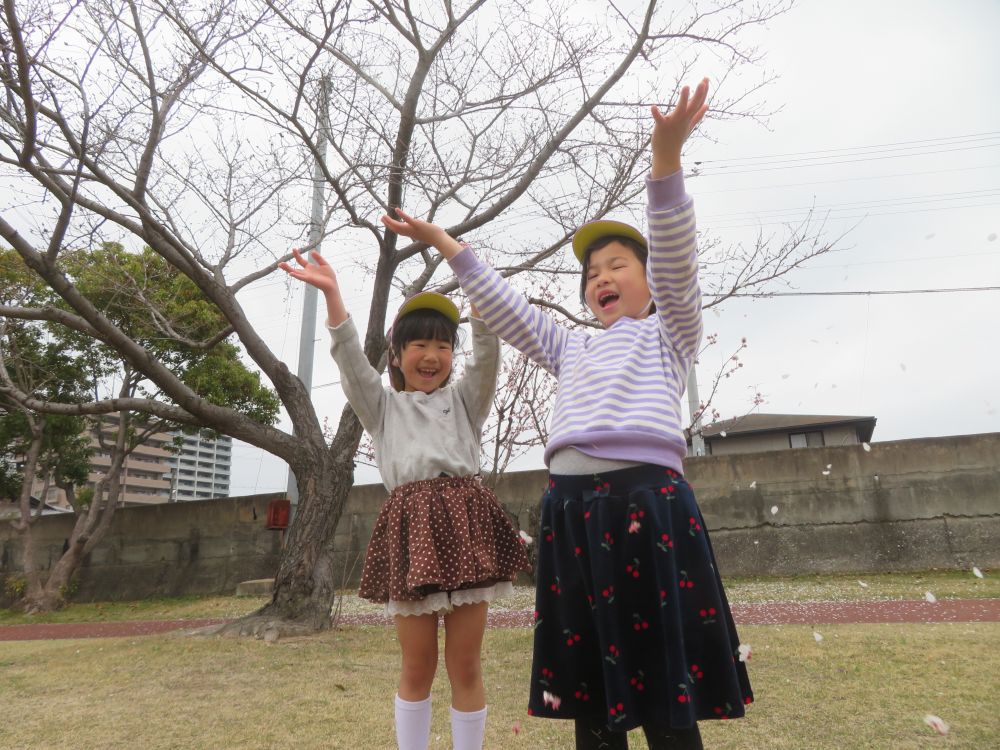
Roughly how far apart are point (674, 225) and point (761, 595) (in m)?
6.35

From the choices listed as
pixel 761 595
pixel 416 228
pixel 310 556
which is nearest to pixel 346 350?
pixel 416 228

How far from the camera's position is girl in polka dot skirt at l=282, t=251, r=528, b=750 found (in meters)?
2.07

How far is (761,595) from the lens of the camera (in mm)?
7023

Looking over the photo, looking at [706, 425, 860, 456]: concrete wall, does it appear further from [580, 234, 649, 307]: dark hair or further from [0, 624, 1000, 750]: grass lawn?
[580, 234, 649, 307]: dark hair

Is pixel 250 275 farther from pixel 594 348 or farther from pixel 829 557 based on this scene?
pixel 829 557

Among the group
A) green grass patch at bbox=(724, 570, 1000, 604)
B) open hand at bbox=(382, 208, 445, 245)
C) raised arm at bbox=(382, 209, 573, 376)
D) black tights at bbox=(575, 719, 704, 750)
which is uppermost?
open hand at bbox=(382, 208, 445, 245)

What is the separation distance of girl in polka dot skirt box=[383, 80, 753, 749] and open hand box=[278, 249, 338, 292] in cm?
55

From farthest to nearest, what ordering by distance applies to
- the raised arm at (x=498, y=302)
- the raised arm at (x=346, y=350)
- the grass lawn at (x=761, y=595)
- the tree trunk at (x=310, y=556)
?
the grass lawn at (x=761, y=595) → the tree trunk at (x=310, y=556) → the raised arm at (x=346, y=350) → the raised arm at (x=498, y=302)

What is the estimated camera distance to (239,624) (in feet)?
18.7

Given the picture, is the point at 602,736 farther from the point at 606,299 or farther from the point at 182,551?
the point at 182,551

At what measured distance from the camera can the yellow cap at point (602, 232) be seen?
6.45 ft

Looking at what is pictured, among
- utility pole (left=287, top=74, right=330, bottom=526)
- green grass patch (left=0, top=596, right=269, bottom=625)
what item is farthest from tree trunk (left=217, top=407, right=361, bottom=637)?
green grass patch (left=0, top=596, right=269, bottom=625)

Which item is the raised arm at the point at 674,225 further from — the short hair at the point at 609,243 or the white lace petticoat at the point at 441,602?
the white lace petticoat at the point at 441,602

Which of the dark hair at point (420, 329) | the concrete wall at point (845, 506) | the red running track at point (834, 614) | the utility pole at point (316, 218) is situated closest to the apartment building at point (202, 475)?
the utility pole at point (316, 218)
